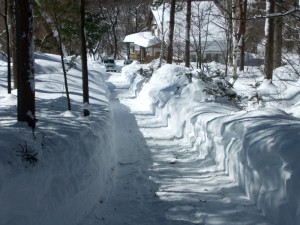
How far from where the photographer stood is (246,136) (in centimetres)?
735

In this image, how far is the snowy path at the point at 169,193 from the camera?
6.07 m

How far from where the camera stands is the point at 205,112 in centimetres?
1133

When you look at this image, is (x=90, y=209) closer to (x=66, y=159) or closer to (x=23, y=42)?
(x=66, y=159)

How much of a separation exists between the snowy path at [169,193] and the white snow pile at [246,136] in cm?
29

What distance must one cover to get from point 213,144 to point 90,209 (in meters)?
3.81

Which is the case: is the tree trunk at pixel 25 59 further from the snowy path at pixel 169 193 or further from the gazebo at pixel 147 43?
the gazebo at pixel 147 43

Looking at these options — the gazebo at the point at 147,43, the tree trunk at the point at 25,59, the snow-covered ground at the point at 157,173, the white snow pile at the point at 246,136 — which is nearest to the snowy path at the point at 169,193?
the snow-covered ground at the point at 157,173

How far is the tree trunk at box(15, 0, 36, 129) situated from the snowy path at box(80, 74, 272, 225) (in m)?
2.05

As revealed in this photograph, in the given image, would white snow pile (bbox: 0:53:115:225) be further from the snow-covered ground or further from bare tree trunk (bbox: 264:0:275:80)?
bare tree trunk (bbox: 264:0:275:80)

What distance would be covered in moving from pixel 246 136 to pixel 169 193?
1.78 meters

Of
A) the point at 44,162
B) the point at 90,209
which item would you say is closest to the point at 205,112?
the point at 90,209

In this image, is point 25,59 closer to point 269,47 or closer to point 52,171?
point 52,171

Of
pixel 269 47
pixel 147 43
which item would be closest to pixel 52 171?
pixel 269 47

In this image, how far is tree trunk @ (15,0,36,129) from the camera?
6473 mm
